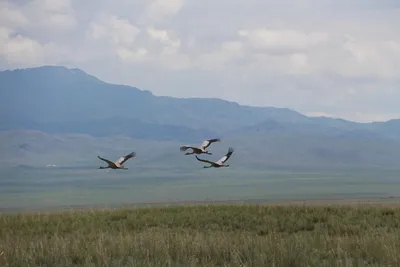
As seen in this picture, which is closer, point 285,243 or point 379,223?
point 285,243

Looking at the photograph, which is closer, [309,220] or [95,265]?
[95,265]

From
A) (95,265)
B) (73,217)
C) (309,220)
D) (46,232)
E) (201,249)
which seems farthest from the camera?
(73,217)

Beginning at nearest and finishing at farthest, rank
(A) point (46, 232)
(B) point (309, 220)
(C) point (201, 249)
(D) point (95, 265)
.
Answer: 1. (D) point (95, 265)
2. (C) point (201, 249)
3. (A) point (46, 232)
4. (B) point (309, 220)

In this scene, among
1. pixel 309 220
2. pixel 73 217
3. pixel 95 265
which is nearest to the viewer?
pixel 95 265

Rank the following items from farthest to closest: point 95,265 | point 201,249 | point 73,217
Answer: point 73,217, point 201,249, point 95,265

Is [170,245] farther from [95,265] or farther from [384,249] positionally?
[384,249]

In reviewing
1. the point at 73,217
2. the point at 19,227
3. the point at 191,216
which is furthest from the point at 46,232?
the point at 191,216

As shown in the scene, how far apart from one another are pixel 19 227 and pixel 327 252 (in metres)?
10.2

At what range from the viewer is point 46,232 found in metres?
17.0

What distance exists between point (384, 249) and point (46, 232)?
31.3 feet

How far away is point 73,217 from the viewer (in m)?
20.3

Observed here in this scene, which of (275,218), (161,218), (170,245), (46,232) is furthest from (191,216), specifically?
(170,245)

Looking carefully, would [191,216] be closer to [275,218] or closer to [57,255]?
[275,218]

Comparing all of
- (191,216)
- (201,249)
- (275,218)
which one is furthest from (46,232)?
(201,249)
